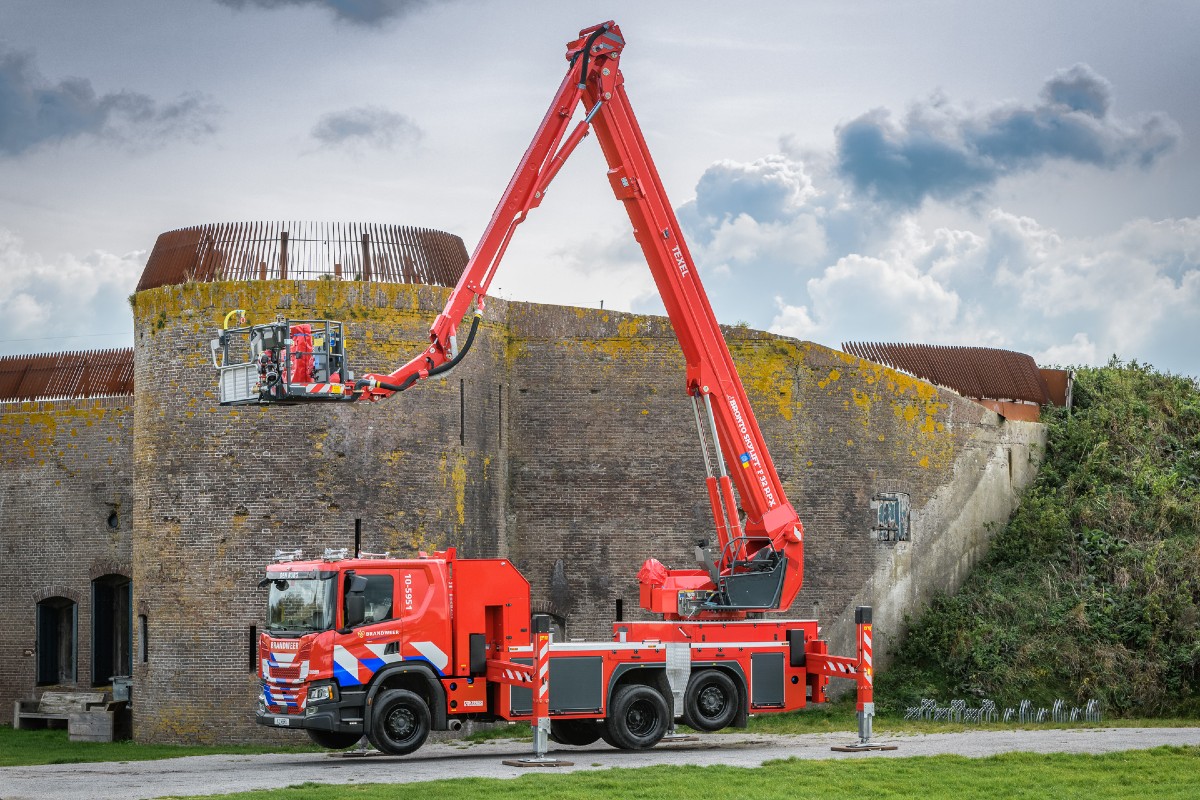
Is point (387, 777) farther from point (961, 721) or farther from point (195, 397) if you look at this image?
point (961, 721)

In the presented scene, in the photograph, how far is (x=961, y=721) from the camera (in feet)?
90.5

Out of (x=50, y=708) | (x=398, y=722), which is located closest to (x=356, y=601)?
(x=398, y=722)

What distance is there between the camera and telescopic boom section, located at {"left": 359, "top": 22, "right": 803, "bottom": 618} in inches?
969

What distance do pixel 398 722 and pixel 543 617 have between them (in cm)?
269

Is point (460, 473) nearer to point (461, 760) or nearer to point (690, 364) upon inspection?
point (690, 364)

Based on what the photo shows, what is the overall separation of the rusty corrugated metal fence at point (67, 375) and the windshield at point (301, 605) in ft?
42.0

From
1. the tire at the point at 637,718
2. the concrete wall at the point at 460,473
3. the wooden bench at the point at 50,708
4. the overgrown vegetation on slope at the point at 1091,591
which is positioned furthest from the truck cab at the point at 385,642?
the overgrown vegetation on slope at the point at 1091,591

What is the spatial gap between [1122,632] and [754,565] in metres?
8.32

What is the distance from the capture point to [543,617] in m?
21.3

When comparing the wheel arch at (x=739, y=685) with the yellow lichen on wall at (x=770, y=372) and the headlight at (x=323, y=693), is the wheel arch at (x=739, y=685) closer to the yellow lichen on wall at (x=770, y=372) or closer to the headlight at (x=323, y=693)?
the headlight at (x=323, y=693)

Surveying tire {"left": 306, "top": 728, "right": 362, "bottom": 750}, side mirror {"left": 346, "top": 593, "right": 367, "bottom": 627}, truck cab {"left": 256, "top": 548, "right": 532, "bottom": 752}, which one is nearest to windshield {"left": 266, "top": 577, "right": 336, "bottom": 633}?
truck cab {"left": 256, "top": 548, "right": 532, "bottom": 752}

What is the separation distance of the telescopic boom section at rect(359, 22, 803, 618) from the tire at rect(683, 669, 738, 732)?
1.47 meters

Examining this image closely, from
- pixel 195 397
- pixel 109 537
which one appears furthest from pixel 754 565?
pixel 109 537

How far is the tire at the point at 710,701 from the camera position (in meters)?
23.1
